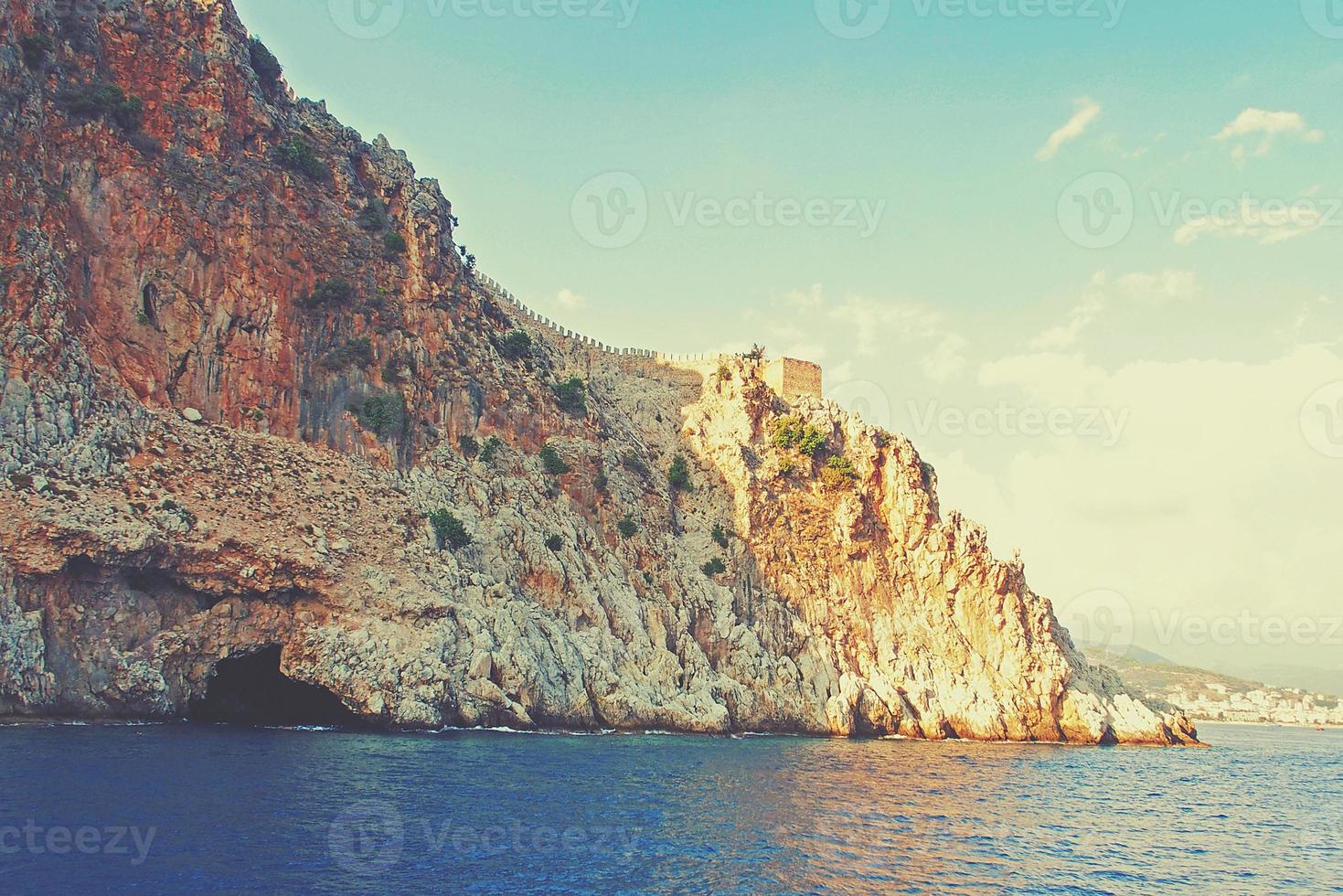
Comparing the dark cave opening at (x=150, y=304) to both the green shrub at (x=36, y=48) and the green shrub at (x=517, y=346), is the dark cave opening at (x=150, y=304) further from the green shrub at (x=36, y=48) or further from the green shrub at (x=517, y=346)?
the green shrub at (x=517, y=346)

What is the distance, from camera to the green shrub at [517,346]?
225 feet

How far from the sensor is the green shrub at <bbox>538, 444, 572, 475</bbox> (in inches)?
2547

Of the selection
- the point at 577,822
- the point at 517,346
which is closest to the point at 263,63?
the point at 517,346

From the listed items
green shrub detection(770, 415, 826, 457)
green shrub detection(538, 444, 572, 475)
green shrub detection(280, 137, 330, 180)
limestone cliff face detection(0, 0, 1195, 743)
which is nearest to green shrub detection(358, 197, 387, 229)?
limestone cliff face detection(0, 0, 1195, 743)

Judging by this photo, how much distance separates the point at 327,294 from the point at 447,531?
16.1 meters

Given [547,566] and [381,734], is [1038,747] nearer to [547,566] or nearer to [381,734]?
[547,566]

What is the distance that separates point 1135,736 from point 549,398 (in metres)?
49.7

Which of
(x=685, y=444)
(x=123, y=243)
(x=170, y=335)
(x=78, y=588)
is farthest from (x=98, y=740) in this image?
(x=685, y=444)

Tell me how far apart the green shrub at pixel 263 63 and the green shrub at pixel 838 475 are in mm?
46515

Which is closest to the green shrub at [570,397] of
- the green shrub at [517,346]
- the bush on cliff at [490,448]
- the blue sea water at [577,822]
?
the green shrub at [517,346]

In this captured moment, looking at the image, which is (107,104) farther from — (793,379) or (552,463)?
(793,379)

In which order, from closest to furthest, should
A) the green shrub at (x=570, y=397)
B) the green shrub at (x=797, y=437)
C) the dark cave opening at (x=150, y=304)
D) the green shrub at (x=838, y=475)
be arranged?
1. the dark cave opening at (x=150, y=304)
2. the green shrub at (x=570, y=397)
3. the green shrub at (x=838, y=475)
4. the green shrub at (x=797, y=437)

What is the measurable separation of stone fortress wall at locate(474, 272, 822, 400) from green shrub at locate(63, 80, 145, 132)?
32.3 m

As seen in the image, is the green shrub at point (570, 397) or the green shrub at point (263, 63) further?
the green shrub at point (570, 397)
